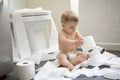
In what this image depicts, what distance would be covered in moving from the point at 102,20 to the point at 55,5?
1.73ft

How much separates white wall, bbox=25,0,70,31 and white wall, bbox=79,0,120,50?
20 centimetres

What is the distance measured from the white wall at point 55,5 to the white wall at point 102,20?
20 cm

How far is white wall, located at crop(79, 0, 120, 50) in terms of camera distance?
1.69 m

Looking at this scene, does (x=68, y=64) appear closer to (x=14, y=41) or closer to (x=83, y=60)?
(x=83, y=60)

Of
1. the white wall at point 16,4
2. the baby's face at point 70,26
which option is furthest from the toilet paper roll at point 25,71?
the white wall at point 16,4

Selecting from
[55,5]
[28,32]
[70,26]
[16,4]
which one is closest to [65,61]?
[70,26]

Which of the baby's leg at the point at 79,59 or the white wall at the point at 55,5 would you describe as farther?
the white wall at the point at 55,5

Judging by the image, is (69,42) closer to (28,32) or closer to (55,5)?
(28,32)

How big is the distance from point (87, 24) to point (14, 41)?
2.34ft

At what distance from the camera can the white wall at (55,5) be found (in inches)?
76.0

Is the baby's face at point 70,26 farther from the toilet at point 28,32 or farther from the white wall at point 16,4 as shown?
the white wall at point 16,4

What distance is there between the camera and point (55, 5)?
198 centimetres

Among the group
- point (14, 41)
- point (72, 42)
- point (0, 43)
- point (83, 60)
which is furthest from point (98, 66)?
point (14, 41)

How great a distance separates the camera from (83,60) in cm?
125
